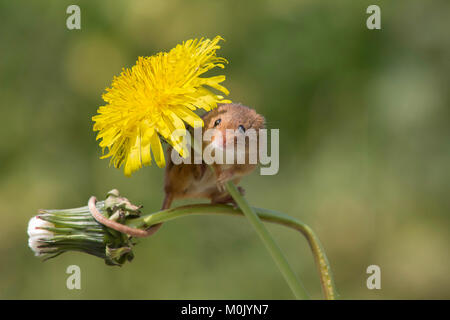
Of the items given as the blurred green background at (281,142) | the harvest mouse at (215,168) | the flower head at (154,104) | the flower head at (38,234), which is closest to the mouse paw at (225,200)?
the harvest mouse at (215,168)

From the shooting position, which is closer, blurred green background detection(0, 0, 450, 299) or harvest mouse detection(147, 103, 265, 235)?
harvest mouse detection(147, 103, 265, 235)

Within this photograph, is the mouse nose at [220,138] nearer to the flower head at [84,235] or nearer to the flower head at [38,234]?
the flower head at [84,235]

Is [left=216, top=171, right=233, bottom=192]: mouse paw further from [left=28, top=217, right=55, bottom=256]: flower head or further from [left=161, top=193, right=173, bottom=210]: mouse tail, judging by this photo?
[left=28, top=217, right=55, bottom=256]: flower head

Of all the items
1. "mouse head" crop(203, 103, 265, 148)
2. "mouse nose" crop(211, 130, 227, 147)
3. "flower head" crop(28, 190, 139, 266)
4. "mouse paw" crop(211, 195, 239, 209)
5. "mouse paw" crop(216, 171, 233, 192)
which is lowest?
"flower head" crop(28, 190, 139, 266)

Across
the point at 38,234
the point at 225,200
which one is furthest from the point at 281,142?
the point at 38,234

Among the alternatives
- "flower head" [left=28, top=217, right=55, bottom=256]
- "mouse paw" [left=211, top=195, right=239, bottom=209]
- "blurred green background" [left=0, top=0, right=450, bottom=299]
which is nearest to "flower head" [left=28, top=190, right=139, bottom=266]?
"flower head" [left=28, top=217, right=55, bottom=256]

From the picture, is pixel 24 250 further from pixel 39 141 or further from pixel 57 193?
pixel 39 141

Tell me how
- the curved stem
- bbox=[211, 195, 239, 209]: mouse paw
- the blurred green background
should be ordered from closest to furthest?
the curved stem, bbox=[211, 195, 239, 209]: mouse paw, the blurred green background
